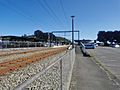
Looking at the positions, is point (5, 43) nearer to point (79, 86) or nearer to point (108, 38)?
point (79, 86)

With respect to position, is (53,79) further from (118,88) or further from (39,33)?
(39,33)

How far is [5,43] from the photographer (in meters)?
60.1

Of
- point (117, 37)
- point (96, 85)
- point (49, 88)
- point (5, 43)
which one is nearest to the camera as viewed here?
point (49, 88)

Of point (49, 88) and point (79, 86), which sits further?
point (79, 86)

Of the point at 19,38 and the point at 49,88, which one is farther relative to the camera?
the point at 19,38

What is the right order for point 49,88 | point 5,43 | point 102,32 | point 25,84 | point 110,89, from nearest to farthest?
1. point 25,84
2. point 49,88
3. point 110,89
4. point 5,43
5. point 102,32

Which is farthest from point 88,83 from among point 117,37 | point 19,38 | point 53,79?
point 117,37

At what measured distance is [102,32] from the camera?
192 metres

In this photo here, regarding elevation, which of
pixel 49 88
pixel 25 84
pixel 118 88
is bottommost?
pixel 118 88

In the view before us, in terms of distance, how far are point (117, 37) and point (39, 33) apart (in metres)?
52.7

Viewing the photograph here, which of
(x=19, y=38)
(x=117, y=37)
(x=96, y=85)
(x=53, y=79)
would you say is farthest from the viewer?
(x=117, y=37)

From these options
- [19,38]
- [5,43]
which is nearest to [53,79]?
[5,43]

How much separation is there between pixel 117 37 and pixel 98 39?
24.7m

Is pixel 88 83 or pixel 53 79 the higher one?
pixel 53 79
